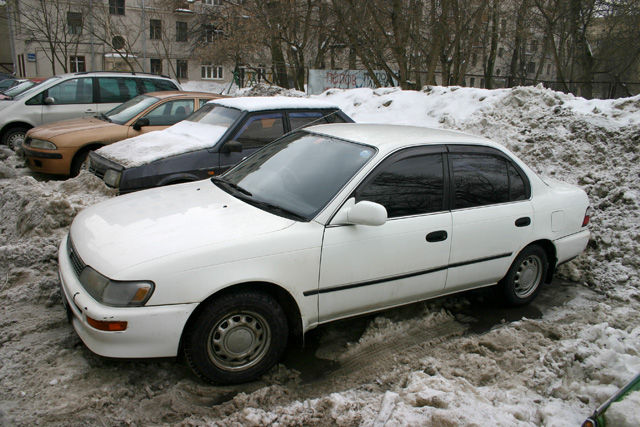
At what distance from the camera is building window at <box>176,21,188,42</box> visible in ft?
150

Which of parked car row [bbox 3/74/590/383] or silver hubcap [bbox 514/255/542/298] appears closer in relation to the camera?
parked car row [bbox 3/74/590/383]

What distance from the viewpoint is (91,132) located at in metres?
8.16

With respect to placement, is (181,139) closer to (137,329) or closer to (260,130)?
(260,130)

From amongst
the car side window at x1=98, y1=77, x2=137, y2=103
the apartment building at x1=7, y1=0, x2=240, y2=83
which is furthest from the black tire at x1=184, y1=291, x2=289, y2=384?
the apartment building at x1=7, y1=0, x2=240, y2=83

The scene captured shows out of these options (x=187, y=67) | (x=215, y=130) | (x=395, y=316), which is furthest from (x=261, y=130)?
(x=187, y=67)

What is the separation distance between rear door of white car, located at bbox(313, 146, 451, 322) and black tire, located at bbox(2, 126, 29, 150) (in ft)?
29.3

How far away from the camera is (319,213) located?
3.59 metres

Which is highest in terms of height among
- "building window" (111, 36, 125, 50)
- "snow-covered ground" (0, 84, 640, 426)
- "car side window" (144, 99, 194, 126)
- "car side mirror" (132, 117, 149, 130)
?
"building window" (111, 36, 125, 50)

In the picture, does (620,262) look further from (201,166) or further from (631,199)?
(201,166)

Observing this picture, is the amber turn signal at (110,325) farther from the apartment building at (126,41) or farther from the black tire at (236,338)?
the apartment building at (126,41)

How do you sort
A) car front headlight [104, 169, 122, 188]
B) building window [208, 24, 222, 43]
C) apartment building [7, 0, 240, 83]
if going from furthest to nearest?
apartment building [7, 0, 240, 83], building window [208, 24, 222, 43], car front headlight [104, 169, 122, 188]

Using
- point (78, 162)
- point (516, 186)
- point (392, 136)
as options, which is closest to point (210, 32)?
point (78, 162)

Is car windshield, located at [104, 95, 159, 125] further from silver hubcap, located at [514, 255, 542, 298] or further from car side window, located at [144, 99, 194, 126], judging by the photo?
silver hubcap, located at [514, 255, 542, 298]

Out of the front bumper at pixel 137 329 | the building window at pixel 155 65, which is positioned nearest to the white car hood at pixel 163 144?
the front bumper at pixel 137 329
